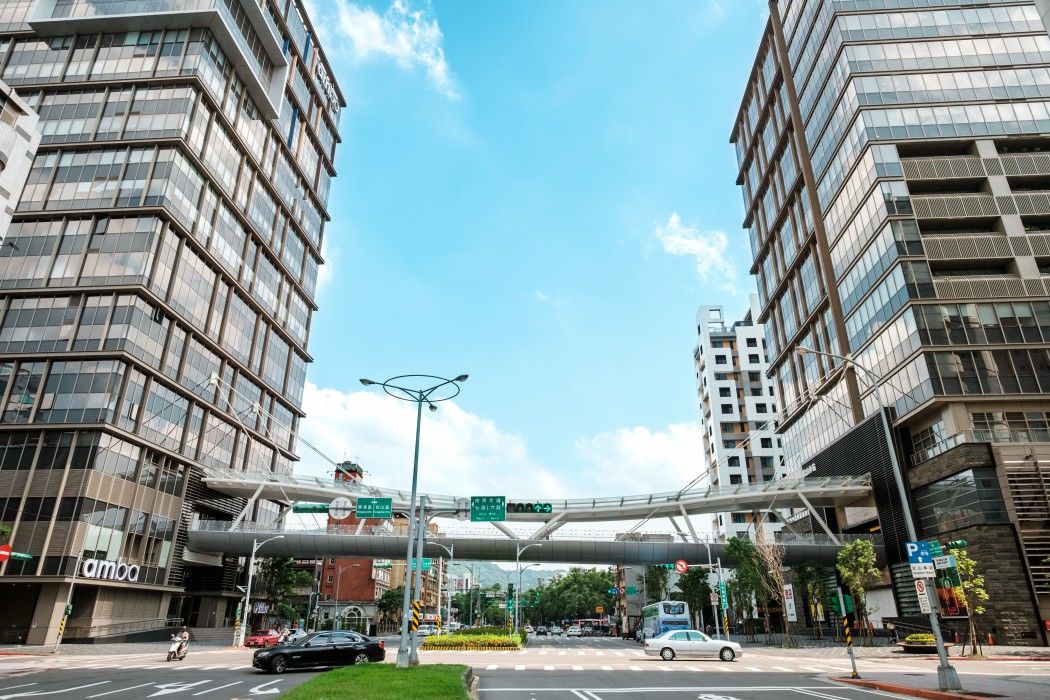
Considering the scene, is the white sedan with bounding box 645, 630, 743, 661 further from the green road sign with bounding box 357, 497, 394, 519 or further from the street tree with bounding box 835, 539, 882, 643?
the green road sign with bounding box 357, 497, 394, 519

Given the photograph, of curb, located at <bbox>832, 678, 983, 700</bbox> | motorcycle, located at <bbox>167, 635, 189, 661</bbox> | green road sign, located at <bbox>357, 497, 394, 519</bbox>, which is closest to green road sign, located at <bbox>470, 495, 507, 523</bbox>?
green road sign, located at <bbox>357, 497, 394, 519</bbox>

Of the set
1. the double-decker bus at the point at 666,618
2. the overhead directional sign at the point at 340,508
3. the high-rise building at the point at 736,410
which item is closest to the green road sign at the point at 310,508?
the overhead directional sign at the point at 340,508

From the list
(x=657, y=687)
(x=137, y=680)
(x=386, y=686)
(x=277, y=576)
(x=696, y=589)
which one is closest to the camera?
(x=386, y=686)

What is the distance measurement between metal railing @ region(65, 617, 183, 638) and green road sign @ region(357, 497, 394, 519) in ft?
69.8

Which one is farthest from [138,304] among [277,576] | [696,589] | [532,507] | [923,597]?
[696,589]

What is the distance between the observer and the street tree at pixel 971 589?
35031 millimetres

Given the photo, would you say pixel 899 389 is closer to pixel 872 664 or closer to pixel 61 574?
pixel 872 664

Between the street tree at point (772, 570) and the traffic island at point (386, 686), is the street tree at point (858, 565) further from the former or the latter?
the traffic island at point (386, 686)

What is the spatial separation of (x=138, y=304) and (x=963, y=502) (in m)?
59.2

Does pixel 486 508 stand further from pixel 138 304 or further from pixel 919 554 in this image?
pixel 138 304

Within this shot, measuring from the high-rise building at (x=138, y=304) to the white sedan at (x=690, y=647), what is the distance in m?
38.1

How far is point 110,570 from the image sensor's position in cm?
4747

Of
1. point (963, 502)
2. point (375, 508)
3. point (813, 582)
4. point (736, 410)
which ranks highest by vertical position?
point (736, 410)

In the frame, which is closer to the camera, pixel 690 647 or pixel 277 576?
pixel 690 647
